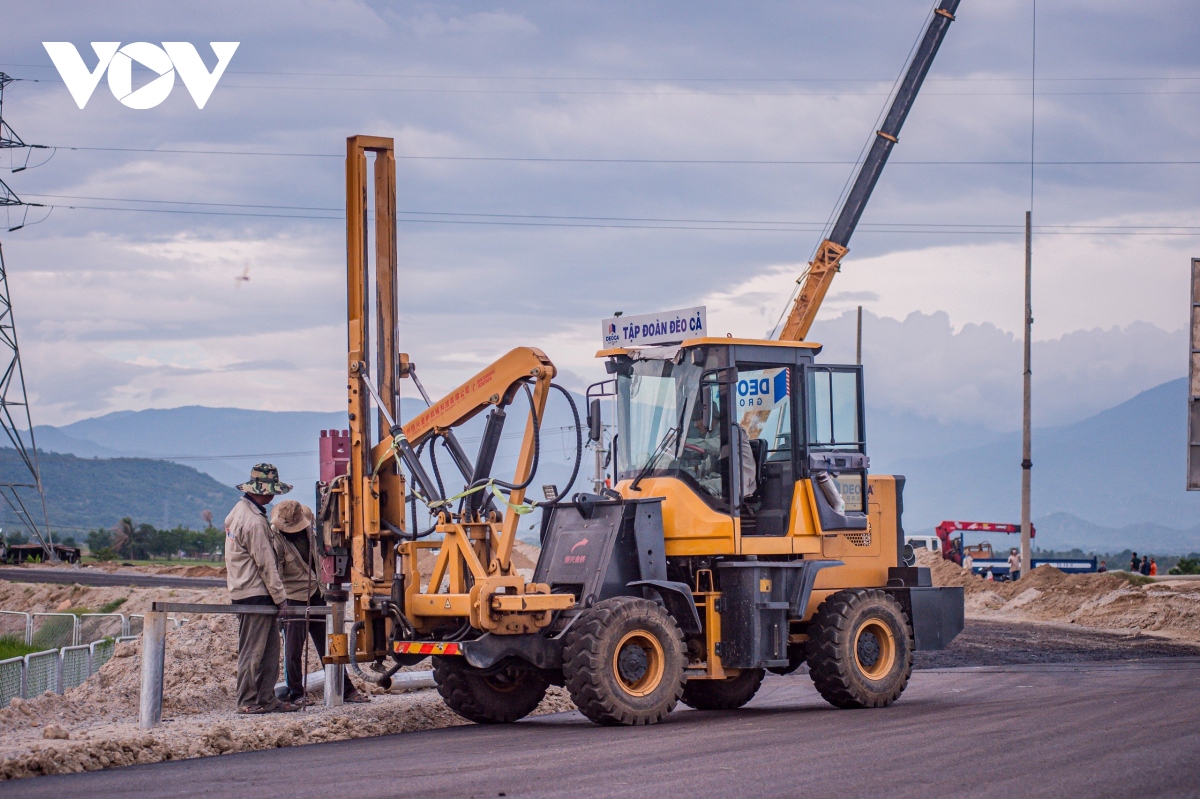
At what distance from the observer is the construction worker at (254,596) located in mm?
A: 12062

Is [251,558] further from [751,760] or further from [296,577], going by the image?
[751,760]

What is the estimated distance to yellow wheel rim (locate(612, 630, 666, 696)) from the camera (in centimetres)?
1162

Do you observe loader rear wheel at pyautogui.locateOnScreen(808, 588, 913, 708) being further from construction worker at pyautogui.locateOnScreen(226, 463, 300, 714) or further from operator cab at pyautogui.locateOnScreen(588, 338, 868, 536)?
construction worker at pyautogui.locateOnScreen(226, 463, 300, 714)

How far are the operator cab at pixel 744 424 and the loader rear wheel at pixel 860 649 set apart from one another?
0.80 m

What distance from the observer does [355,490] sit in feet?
40.6

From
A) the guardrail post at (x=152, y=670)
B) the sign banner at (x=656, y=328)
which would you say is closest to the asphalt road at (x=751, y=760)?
the guardrail post at (x=152, y=670)

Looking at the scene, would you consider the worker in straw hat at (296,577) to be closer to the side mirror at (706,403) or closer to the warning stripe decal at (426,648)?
the warning stripe decal at (426,648)

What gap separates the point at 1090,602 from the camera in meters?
34.8

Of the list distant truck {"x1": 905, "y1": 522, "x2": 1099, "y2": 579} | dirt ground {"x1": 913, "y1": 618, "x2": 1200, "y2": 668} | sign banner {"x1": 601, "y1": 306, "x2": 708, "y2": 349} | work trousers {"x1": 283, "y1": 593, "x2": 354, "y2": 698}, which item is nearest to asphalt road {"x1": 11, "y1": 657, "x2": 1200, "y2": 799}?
work trousers {"x1": 283, "y1": 593, "x2": 354, "y2": 698}

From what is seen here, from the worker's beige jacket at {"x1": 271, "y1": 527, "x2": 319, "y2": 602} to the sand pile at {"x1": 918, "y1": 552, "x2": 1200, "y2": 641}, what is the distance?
21.3 m

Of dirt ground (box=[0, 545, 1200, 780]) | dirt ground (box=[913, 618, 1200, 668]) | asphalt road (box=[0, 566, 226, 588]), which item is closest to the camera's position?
dirt ground (box=[0, 545, 1200, 780])

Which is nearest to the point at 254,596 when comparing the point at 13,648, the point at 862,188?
the point at 13,648

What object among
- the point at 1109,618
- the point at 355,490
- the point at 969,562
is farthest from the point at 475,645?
the point at 969,562

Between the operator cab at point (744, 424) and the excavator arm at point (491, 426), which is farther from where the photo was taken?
the operator cab at point (744, 424)
